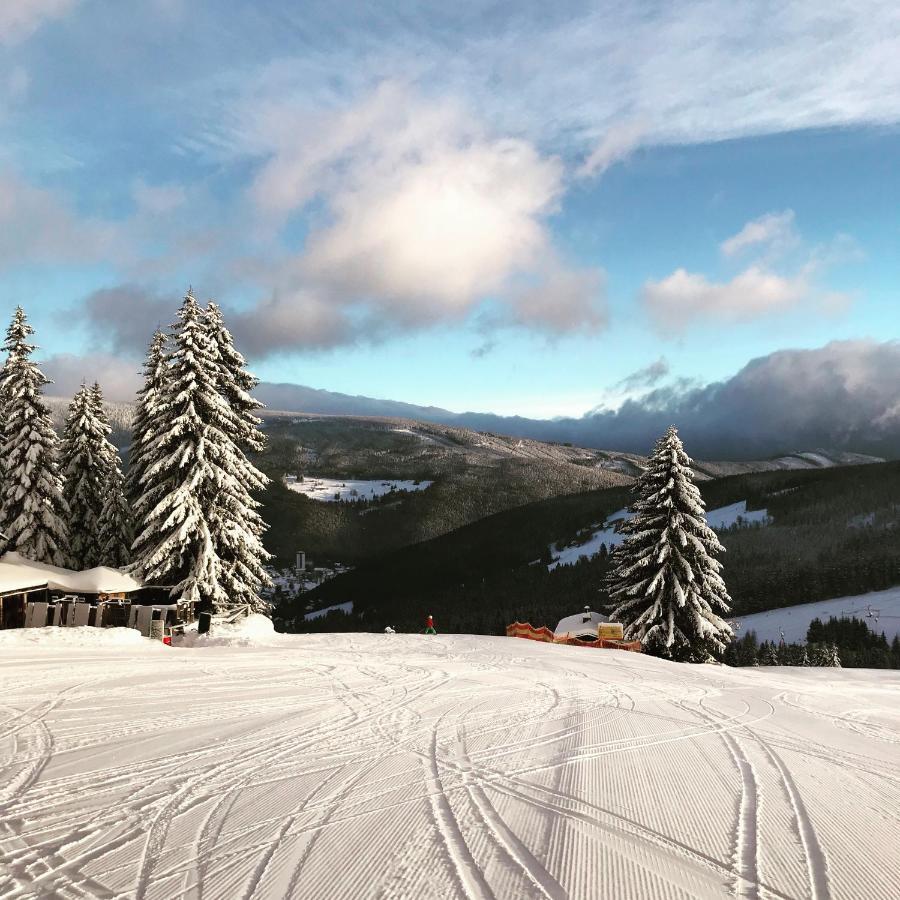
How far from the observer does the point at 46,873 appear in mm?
3775

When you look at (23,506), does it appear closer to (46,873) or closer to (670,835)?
(46,873)

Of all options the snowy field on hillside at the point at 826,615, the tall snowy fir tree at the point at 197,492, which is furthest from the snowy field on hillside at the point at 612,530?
the tall snowy fir tree at the point at 197,492

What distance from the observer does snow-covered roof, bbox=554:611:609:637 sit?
33406mm

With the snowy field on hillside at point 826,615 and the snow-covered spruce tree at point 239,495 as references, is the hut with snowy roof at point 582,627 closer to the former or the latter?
the snow-covered spruce tree at point 239,495

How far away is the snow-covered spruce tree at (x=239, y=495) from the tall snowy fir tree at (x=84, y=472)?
32.0ft

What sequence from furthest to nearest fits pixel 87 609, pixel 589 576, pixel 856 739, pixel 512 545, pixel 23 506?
pixel 512 545
pixel 589 576
pixel 23 506
pixel 87 609
pixel 856 739

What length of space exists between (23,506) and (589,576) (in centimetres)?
11572

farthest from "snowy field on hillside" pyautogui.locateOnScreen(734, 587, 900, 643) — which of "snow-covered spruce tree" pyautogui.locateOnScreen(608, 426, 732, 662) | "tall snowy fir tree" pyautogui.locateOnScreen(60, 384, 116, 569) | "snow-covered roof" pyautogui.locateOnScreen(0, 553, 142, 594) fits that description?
"snow-covered roof" pyautogui.locateOnScreen(0, 553, 142, 594)

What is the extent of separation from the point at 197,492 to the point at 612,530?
15418 cm

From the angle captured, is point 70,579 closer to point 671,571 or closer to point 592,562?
point 671,571

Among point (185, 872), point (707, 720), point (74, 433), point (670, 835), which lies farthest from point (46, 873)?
point (74, 433)

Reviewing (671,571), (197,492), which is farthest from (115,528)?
(671,571)

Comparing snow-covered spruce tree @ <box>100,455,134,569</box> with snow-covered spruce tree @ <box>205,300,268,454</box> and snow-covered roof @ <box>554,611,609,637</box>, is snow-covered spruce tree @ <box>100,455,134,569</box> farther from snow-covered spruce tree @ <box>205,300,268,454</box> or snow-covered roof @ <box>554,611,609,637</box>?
snow-covered roof @ <box>554,611,609,637</box>

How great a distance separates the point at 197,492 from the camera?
72.6 feet
